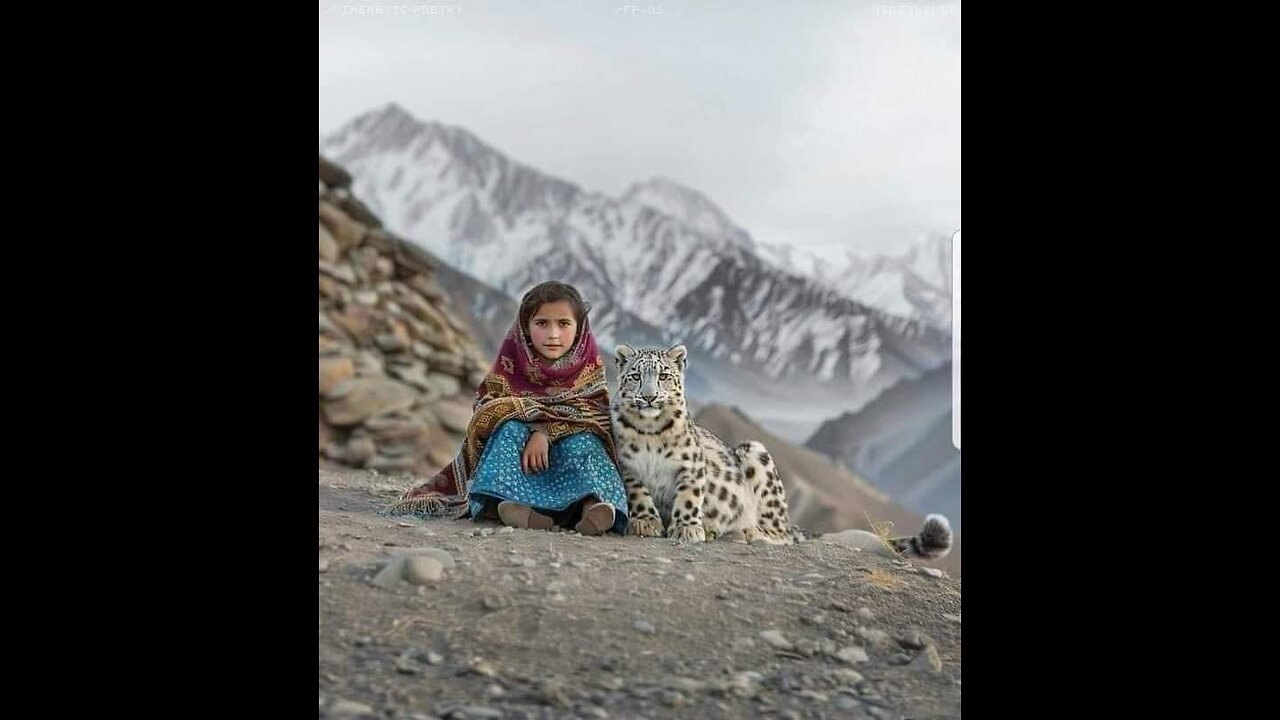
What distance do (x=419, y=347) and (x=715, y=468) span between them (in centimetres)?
306

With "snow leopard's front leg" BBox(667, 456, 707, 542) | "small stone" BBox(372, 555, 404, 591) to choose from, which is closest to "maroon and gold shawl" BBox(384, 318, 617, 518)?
"snow leopard's front leg" BBox(667, 456, 707, 542)

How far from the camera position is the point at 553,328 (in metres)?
3.53

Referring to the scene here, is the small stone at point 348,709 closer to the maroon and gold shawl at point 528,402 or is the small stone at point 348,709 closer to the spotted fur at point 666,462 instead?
the maroon and gold shawl at point 528,402

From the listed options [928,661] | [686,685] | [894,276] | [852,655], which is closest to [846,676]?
[852,655]

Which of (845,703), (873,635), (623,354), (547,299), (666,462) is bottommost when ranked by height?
(845,703)

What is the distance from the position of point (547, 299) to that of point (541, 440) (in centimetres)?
52

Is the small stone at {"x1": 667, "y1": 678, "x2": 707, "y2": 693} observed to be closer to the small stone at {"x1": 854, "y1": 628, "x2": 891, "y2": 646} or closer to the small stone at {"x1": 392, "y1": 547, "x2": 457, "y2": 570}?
the small stone at {"x1": 854, "y1": 628, "x2": 891, "y2": 646}

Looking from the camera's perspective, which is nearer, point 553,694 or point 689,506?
point 553,694

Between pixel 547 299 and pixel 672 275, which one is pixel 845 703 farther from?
pixel 672 275

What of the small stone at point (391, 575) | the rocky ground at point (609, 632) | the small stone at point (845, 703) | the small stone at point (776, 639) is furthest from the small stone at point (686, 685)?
the small stone at point (391, 575)

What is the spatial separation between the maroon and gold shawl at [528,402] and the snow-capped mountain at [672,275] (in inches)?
48.0

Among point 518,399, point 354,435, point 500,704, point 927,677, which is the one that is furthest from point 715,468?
point 354,435

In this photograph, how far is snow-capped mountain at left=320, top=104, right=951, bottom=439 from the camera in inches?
186

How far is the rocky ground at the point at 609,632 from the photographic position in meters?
2.62
